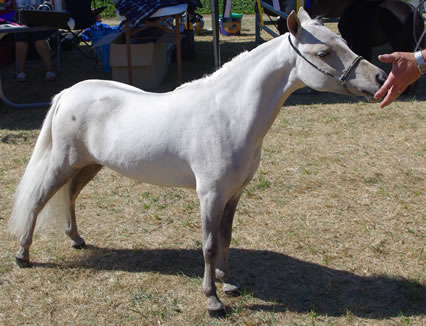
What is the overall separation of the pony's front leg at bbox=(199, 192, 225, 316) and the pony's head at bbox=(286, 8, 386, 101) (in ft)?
2.69

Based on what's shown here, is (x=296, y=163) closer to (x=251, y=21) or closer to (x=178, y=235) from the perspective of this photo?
(x=178, y=235)

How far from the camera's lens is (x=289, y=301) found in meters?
2.76

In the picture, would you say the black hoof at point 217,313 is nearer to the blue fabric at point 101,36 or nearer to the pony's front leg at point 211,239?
the pony's front leg at point 211,239

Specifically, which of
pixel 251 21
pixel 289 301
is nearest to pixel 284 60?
pixel 289 301

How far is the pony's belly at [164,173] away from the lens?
257cm

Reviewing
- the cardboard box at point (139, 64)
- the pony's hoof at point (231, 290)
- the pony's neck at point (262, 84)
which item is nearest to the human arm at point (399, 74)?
the pony's neck at point (262, 84)

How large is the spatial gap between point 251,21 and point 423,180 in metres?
13.4

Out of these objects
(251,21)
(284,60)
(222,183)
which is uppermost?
(284,60)

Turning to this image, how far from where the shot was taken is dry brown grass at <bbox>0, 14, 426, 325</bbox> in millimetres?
2676

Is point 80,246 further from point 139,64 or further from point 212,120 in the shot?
point 139,64

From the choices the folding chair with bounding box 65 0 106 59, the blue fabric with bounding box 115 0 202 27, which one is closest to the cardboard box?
the blue fabric with bounding box 115 0 202 27

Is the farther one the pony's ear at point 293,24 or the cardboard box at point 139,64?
the cardboard box at point 139,64

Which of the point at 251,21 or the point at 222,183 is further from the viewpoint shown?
the point at 251,21

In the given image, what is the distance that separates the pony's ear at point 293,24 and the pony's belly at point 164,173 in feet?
3.03
